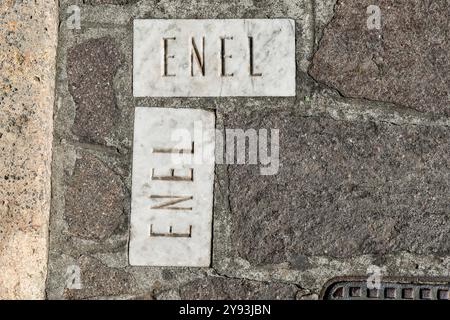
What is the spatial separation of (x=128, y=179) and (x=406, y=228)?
2.40ft

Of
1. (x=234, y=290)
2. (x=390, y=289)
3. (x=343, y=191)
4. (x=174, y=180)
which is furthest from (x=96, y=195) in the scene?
(x=390, y=289)

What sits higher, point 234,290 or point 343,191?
point 343,191

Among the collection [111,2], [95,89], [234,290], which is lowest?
[234,290]

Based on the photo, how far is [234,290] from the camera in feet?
5.32

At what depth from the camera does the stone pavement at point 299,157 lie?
158cm

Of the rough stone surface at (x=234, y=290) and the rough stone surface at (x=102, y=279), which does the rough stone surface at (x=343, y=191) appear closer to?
the rough stone surface at (x=234, y=290)

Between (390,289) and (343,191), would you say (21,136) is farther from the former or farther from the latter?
(390,289)

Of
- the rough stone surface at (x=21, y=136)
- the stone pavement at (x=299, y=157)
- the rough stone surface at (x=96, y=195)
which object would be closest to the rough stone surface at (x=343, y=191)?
the stone pavement at (x=299, y=157)

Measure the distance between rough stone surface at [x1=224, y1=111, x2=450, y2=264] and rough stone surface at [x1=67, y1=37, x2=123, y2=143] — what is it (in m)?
0.32

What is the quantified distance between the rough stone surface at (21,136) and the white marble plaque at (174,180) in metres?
0.25

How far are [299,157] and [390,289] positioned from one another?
1.37 ft

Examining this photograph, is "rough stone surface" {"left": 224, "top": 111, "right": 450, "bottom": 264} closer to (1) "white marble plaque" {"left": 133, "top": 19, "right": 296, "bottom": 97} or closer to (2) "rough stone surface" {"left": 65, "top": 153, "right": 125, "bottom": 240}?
(1) "white marble plaque" {"left": 133, "top": 19, "right": 296, "bottom": 97}

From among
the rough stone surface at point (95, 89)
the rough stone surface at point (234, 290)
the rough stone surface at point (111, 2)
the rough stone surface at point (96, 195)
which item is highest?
the rough stone surface at point (111, 2)

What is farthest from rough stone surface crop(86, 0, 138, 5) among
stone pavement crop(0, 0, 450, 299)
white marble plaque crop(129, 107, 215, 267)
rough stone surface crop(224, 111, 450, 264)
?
rough stone surface crop(224, 111, 450, 264)
